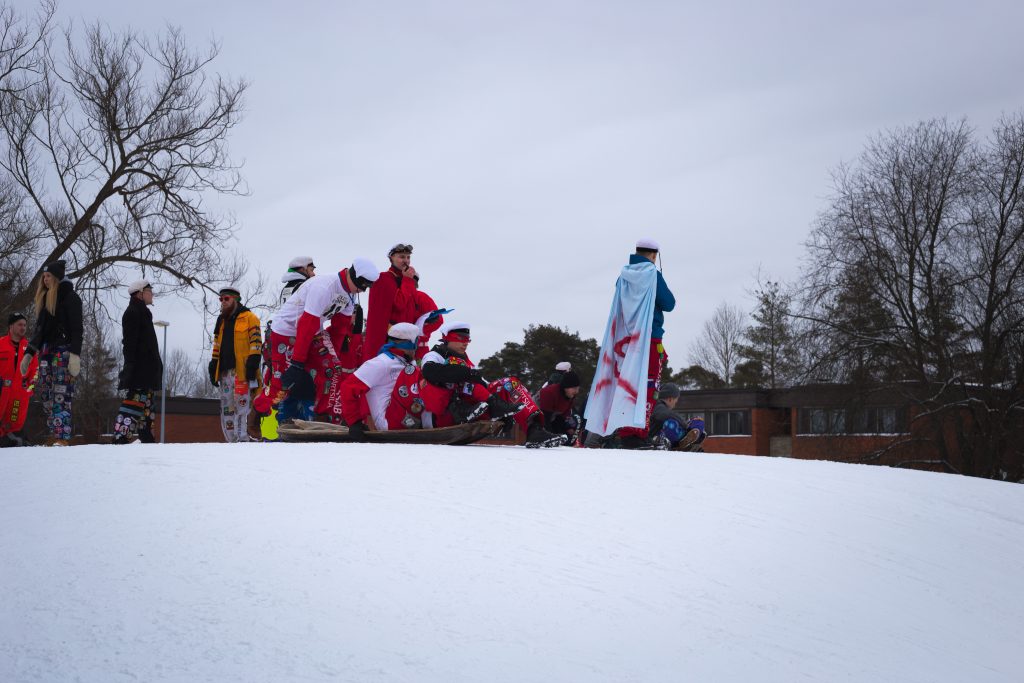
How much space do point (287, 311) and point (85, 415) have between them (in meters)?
22.3

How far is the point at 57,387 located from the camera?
9359 mm

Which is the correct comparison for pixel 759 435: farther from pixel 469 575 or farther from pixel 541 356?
pixel 469 575

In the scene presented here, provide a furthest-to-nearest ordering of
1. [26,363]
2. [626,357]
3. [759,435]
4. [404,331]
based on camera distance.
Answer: [759,435] < [26,363] < [626,357] < [404,331]

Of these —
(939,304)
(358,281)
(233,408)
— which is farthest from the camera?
(939,304)

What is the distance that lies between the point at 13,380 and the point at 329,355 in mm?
4847

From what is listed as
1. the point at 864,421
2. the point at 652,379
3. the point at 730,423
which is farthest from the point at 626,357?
the point at 730,423

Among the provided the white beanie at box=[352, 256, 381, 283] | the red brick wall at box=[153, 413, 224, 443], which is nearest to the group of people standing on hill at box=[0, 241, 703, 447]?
the white beanie at box=[352, 256, 381, 283]

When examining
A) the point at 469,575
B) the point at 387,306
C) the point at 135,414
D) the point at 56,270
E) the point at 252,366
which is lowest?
the point at 469,575

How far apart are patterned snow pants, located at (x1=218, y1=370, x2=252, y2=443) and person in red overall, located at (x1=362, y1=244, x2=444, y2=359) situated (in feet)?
5.11

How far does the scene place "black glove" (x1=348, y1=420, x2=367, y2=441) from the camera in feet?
24.1

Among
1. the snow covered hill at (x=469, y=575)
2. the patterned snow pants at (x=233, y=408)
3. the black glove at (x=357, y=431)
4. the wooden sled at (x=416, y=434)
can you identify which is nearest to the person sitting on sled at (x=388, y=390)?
the black glove at (x=357, y=431)

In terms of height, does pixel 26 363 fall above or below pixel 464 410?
Answer: above

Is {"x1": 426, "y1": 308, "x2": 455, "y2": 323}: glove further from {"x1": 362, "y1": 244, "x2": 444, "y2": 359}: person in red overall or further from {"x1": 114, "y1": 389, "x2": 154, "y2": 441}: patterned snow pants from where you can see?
{"x1": 114, "y1": 389, "x2": 154, "y2": 441}: patterned snow pants

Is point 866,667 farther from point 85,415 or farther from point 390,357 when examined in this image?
point 85,415
